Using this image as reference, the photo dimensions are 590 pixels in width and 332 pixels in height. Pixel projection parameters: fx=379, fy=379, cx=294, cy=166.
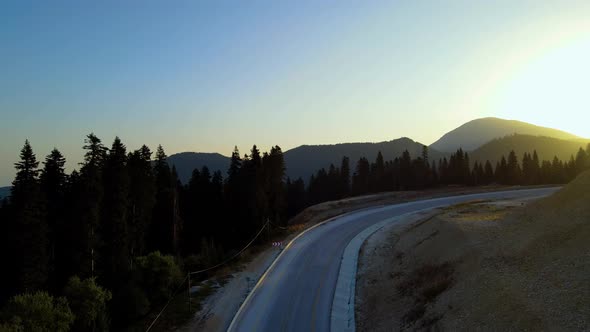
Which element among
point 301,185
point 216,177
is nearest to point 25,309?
point 216,177

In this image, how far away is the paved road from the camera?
78.6 ft

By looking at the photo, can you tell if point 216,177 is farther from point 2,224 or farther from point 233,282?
point 233,282

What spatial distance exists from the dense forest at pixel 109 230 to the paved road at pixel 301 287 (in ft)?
23.7

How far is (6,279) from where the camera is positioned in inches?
1699

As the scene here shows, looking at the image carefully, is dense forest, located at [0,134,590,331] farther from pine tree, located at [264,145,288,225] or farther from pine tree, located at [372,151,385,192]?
pine tree, located at [372,151,385,192]

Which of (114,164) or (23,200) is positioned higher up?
(114,164)

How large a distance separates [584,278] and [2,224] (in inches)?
2361

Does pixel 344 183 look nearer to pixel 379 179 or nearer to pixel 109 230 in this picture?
pixel 379 179

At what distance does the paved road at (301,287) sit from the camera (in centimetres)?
2397

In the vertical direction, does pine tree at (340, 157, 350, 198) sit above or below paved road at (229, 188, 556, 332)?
above

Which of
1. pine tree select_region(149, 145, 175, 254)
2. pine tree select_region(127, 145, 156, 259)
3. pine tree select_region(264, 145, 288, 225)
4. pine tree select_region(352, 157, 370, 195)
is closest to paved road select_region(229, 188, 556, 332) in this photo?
pine tree select_region(127, 145, 156, 259)

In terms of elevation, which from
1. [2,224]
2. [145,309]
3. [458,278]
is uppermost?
[2,224]

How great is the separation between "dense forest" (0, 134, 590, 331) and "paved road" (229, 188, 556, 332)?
7.23m

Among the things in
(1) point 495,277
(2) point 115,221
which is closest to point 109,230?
(2) point 115,221
